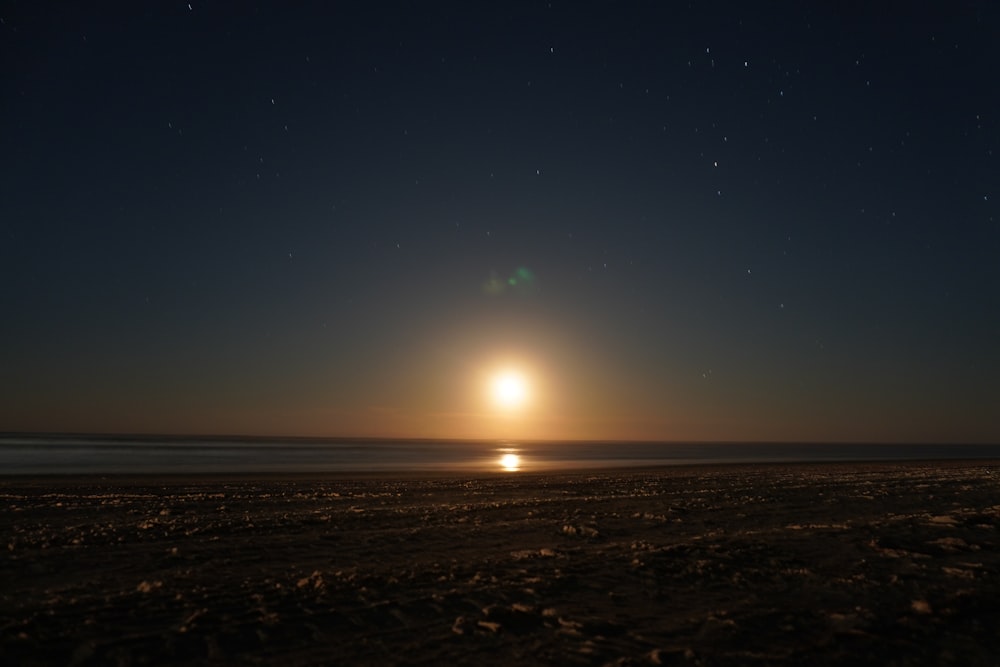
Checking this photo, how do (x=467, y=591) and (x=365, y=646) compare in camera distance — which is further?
(x=467, y=591)

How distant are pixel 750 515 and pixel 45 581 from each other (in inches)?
583

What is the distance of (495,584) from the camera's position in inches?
343

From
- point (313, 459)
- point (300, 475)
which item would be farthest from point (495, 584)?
point (313, 459)

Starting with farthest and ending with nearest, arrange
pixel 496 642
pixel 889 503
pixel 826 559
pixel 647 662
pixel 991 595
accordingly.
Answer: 1. pixel 889 503
2. pixel 826 559
3. pixel 991 595
4. pixel 496 642
5. pixel 647 662

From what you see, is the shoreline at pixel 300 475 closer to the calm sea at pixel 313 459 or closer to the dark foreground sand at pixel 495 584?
the calm sea at pixel 313 459

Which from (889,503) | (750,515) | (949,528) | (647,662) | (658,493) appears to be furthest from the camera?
(658,493)

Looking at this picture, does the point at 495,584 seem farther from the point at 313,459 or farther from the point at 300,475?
the point at 313,459

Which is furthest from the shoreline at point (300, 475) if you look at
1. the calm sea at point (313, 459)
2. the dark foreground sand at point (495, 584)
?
the dark foreground sand at point (495, 584)

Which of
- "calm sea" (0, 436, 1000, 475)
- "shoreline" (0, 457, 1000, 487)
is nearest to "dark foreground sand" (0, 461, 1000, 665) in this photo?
"shoreline" (0, 457, 1000, 487)

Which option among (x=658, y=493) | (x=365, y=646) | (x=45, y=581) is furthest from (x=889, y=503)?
(x=45, y=581)

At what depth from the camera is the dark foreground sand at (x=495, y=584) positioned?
628 cm

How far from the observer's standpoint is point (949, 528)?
13305 millimetres

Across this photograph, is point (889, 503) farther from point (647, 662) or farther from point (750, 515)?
point (647, 662)

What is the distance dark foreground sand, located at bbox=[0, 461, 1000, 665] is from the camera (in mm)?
6281
